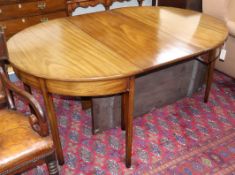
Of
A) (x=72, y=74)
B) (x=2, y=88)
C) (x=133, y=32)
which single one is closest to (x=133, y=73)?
(x=72, y=74)

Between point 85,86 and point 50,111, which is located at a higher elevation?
point 85,86

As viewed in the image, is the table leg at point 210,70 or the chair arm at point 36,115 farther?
the table leg at point 210,70

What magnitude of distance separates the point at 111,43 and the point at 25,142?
2.59 ft

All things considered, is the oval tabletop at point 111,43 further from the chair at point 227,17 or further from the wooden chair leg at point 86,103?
the wooden chair leg at point 86,103

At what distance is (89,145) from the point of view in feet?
6.59

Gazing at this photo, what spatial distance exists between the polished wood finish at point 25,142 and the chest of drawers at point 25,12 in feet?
4.82

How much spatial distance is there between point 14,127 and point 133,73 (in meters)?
0.68

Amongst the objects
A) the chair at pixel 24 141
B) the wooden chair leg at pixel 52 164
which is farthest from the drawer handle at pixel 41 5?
the wooden chair leg at pixel 52 164

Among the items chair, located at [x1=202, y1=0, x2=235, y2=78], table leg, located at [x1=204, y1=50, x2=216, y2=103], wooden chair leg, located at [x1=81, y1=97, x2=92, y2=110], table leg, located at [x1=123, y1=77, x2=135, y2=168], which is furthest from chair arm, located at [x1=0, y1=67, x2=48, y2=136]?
chair, located at [x1=202, y1=0, x2=235, y2=78]

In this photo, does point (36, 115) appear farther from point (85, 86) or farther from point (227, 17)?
point (227, 17)

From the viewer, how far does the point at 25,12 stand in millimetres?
2773

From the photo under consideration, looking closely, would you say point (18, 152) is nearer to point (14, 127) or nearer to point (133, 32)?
point (14, 127)

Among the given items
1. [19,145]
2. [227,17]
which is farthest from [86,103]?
[227,17]

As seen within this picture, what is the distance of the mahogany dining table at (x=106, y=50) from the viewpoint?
55.9 inches
